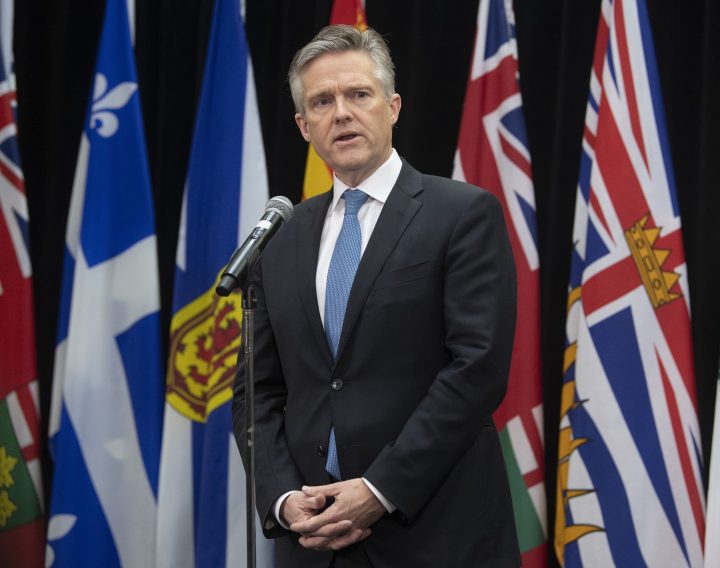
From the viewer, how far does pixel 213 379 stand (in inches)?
117

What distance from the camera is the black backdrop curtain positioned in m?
2.69

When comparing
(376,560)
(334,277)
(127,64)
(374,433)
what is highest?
(127,64)

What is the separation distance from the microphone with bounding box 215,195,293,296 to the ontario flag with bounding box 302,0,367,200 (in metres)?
1.30

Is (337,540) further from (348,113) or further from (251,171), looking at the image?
(251,171)

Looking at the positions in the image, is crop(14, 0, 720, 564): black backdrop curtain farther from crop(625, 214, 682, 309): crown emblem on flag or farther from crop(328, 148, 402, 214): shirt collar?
crop(328, 148, 402, 214): shirt collar

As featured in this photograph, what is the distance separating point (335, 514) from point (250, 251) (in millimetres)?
529

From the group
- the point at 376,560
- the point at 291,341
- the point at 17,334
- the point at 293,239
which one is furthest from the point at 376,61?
the point at 17,334

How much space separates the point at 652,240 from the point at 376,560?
136 centimetres

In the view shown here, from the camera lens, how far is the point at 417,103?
2.99 m

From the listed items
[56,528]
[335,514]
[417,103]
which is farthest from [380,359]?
[56,528]

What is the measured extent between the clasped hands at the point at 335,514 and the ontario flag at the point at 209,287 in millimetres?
1267

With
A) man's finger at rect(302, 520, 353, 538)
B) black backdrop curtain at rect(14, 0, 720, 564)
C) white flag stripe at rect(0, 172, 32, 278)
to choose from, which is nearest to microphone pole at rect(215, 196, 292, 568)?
man's finger at rect(302, 520, 353, 538)

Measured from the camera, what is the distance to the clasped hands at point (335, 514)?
5.35 feet

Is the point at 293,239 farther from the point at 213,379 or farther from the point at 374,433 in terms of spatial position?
the point at 213,379
